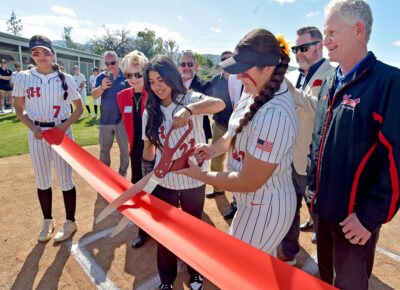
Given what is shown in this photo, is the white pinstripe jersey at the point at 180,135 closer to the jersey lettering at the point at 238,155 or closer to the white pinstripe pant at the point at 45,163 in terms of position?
the jersey lettering at the point at 238,155

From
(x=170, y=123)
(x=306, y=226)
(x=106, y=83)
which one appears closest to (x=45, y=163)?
(x=106, y=83)

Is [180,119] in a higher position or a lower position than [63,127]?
higher

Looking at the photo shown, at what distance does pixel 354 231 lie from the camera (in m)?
1.59

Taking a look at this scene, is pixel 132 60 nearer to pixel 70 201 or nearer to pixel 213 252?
pixel 70 201

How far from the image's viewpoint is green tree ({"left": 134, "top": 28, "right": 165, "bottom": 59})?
205ft

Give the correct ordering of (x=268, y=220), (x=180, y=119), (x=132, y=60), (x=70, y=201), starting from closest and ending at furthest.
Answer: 1. (x=268, y=220)
2. (x=180, y=119)
3. (x=132, y=60)
4. (x=70, y=201)

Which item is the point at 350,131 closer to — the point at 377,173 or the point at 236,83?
the point at 377,173

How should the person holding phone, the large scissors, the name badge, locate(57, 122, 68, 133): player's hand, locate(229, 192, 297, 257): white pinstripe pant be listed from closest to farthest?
1. locate(229, 192, 297, 257): white pinstripe pant
2. the large scissors
3. locate(57, 122, 68, 133): player's hand
4. the name badge
5. the person holding phone

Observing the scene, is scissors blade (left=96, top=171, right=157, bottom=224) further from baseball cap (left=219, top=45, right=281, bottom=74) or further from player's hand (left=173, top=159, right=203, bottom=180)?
baseball cap (left=219, top=45, right=281, bottom=74)

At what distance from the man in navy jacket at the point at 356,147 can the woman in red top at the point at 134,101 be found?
2426 millimetres

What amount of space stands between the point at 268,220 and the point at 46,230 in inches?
136

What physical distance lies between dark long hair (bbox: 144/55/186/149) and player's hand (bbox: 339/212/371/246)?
1.72 m

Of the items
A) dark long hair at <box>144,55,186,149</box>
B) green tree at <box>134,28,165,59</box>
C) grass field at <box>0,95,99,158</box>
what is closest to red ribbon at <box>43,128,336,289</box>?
dark long hair at <box>144,55,186,149</box>

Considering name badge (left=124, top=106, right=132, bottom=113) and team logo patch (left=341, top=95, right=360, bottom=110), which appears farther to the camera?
name badge (left=124, top=106, right=132, bottom=113)
